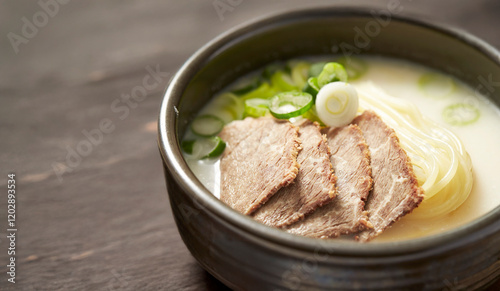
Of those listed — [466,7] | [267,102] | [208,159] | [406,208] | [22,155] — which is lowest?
[22,155]

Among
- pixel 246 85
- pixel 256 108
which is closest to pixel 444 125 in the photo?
pixel 256 108

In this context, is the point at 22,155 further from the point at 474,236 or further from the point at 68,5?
the point at 474,236

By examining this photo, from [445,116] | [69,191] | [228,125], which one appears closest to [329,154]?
[228,125]

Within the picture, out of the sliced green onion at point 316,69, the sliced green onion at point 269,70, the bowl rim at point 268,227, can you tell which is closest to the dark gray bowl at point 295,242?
the bowl rim at point 268,227

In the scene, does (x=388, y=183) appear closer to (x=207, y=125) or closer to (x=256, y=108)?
(x=256, y=108)

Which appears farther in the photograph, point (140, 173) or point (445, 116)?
point (140, 173)

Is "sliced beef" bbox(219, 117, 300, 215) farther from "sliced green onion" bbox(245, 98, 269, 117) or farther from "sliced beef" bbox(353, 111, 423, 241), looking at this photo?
"sliced beef" bbox(353, 111, 423, 241)
